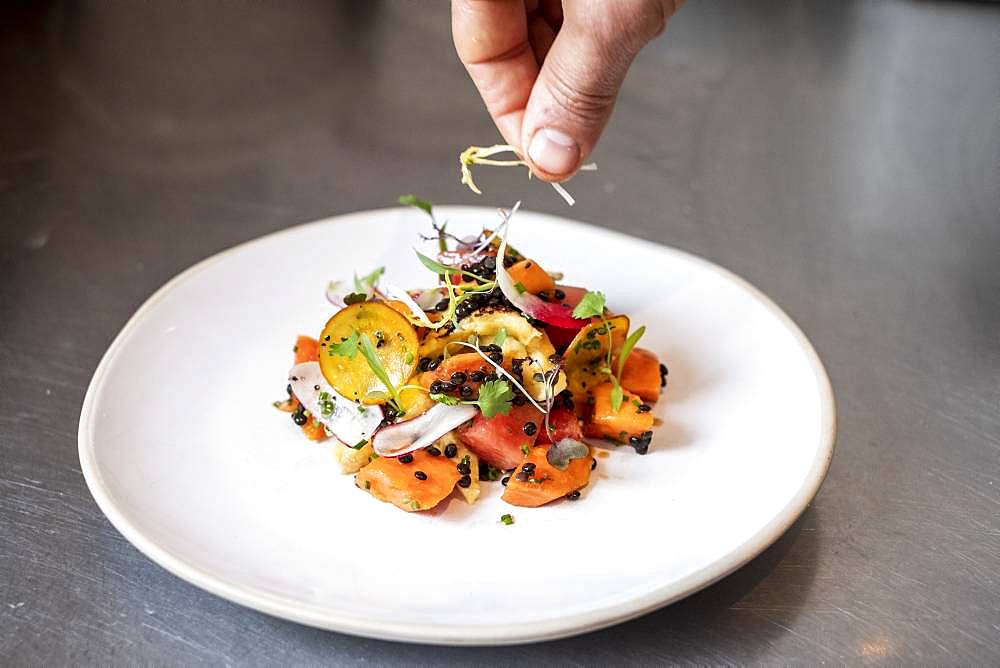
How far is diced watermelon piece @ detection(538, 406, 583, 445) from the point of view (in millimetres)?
2053

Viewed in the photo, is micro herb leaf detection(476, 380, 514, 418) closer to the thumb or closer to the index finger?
the thumb

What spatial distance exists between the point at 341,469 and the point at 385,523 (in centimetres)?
19

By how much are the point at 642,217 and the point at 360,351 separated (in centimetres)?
165

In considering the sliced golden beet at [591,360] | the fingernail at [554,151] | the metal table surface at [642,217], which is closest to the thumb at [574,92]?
the fingernail at [554,151]

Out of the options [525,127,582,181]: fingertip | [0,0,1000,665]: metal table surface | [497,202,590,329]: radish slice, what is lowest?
[0,0,1000,665]: metal table surface

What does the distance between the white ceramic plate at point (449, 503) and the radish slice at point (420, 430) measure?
0.11 metres

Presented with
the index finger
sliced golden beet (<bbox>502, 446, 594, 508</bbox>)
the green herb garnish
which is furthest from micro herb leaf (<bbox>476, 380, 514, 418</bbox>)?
the index finger

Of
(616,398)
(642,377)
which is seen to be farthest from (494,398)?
(642,377)

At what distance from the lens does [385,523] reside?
192cm

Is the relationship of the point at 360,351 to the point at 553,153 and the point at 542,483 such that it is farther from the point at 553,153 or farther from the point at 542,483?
the point at 553,153

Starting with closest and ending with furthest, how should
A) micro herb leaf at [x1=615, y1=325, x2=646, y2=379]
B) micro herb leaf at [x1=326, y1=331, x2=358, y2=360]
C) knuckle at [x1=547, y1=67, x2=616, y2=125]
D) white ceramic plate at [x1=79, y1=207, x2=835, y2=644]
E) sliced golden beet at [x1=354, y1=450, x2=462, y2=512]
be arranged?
white ceramic plate at [x1=79, y1=207, x2=835, y2=644] → knuckle at [x1=547, y1=67, x2=616, y2=125] → sliced golden beet at [x1=354, y1=450, x2=462, y2=512] → micro herb leaf at [x1=326, y1=331, x2=358, y2=360] → micro herb leaf at [x1=615, y1=325, x2=646, y2=379]

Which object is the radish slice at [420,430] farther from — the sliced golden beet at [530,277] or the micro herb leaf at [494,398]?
the sliced golden beet at [530,277]

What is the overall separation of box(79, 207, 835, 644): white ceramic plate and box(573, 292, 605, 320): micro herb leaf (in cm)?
30

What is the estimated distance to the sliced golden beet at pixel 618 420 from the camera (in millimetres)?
2090
